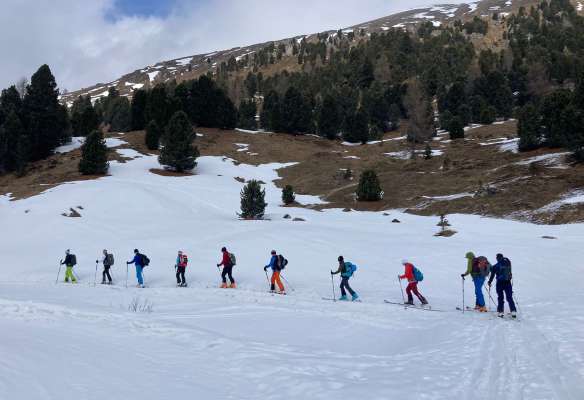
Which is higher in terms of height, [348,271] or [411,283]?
[348,271]

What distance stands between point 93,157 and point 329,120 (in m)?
38.4

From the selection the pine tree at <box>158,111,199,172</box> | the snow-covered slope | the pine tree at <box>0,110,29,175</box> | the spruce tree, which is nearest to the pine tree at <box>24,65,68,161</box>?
the pine tree at <box>0,110,29,175</box>

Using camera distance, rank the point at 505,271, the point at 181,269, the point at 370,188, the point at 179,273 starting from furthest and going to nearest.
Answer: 1. the point at 370,188
2. the point at 179,273
3. the point at 181,269
4. the point at 505,271

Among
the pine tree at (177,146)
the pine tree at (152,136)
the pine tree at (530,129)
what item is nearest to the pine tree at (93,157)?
the pine tree at (177,146)

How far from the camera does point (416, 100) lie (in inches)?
2164

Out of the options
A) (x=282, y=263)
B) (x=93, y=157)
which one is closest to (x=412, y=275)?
(x=282, y=263)

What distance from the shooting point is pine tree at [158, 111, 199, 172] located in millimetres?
47094

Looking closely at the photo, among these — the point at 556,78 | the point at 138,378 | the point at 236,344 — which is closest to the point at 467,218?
the point at 236,344

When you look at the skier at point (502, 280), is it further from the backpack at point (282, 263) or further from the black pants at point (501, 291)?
the backpack at point (282, 263)

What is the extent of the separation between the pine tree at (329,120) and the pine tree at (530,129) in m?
34.2

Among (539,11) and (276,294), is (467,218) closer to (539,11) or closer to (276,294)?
(276,294)

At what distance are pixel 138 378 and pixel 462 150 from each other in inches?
1900

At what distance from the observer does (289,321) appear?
10305 mm

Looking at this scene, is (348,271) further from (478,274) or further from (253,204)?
(253,204)
